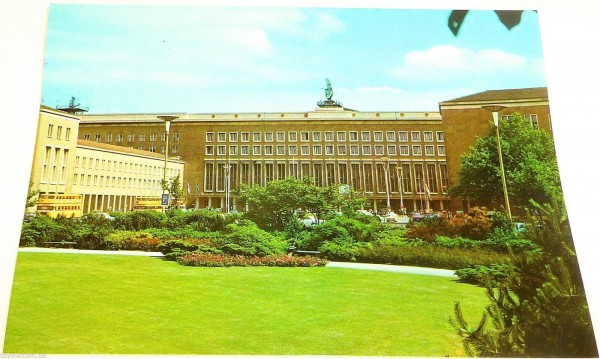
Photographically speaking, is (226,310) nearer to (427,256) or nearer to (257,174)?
(257,174)

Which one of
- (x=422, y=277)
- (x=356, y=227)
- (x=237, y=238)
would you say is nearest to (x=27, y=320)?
(x=237, y=238)

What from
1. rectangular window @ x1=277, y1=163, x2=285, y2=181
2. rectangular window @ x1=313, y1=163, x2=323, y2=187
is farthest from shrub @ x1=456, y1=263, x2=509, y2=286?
rectangular window @ x1=277, y1=163, x2=285, y2=181

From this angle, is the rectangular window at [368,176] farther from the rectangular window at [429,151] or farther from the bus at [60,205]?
the bus at [60,205]

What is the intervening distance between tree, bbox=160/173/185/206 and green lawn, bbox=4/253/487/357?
80.6 inches

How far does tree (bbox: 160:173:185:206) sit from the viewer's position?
8984 mm

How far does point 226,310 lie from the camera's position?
6008mm

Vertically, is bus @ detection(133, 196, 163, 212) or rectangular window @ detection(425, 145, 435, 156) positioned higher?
rectangular window @ detection(425, 145, 435, 156)

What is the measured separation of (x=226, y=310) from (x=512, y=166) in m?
7.38

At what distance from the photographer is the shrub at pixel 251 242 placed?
313 inches

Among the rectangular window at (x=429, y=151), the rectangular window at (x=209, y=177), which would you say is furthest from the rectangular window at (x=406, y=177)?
the rectangular window at (x=209, y=177)

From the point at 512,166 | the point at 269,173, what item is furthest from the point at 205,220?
the point at 512,166

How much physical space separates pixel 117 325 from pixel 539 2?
35.8 feet

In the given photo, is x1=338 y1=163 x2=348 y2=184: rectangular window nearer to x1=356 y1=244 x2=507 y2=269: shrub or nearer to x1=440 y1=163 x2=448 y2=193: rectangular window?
x1=356 y1=244 x2=507 y2=269: shrub

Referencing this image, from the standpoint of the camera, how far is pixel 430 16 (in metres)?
8.52
